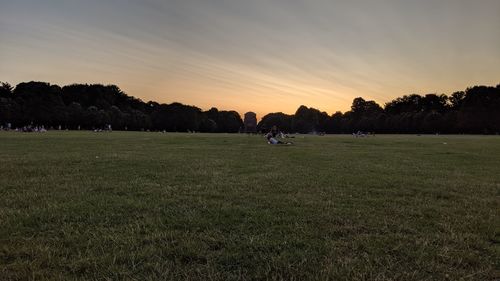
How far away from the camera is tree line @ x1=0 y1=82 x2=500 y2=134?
117 metres

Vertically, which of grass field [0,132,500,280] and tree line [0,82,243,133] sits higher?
tree line [0,82,243,133]

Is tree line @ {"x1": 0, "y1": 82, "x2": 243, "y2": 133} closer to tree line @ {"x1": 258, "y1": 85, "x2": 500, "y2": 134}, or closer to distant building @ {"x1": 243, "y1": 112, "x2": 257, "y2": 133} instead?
tree line @ {"x1": 258, "y1": 85, "x2": 500, "y2": 134}

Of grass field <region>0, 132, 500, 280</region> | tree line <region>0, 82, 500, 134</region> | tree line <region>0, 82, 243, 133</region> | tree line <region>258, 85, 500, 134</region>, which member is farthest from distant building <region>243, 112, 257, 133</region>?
grass field <region>0, 132, 500, 280</region>

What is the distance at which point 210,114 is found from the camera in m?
184

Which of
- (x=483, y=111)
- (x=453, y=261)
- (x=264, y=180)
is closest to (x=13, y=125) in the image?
(x=264, y=180)

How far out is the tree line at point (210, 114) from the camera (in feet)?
384

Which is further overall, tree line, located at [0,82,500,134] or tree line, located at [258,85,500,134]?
tree line, located at [258,85,500,134]

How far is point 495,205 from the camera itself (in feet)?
30.7

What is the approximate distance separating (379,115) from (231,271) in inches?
6550

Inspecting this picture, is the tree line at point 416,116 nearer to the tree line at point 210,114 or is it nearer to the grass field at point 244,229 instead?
the tree line at point 210,114

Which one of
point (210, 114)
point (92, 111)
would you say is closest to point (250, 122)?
point (92, 111)

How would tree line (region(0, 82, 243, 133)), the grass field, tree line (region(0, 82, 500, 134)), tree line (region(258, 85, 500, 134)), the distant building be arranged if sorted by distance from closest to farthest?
the grass field
the distant building
tree line (region(0, 82, 243, 133))
tree line (region(0, 82, 500, 134))
tree line (region(258, 85, 500, 134))

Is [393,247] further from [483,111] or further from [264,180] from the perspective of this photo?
[483,111]

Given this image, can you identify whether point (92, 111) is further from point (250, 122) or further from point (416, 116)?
point (416, 116)
